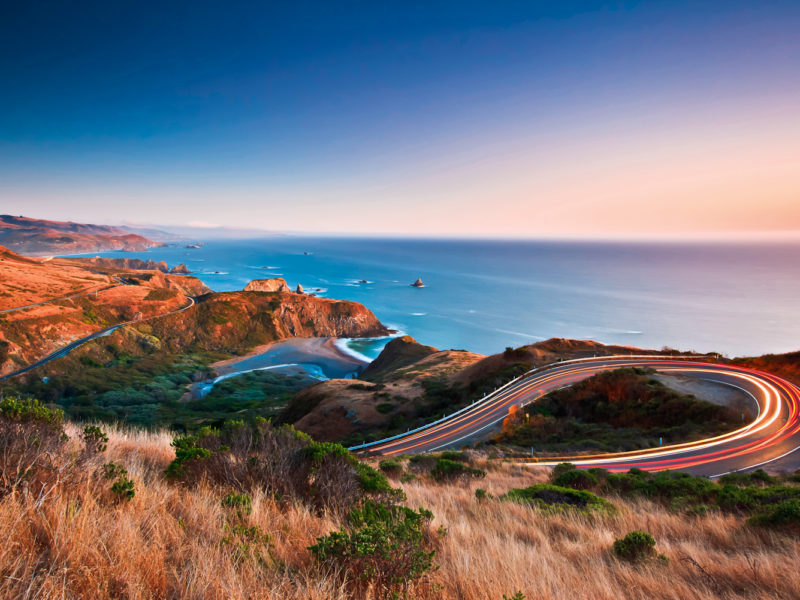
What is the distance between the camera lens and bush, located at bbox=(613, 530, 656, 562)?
4711 mm

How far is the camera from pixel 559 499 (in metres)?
9.44

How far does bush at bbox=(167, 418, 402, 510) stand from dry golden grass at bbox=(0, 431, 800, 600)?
0.43 m

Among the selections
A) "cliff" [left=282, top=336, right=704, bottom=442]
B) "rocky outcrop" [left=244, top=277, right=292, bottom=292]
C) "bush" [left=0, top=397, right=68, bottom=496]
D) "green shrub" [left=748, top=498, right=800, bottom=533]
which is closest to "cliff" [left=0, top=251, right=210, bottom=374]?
"rocky outcrop" [left=244, top=277, right=292, bottom=292]

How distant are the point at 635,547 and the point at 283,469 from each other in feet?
17.1

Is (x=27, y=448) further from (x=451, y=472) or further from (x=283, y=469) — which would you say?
(x=451, y=472)

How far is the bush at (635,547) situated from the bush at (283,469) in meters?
3.15

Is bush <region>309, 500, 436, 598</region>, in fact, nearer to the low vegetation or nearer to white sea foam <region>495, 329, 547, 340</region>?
the low vegetation

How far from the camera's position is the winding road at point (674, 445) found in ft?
65.0

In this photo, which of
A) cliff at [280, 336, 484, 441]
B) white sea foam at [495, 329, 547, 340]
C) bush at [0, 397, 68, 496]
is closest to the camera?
bush at [0, 397, 68, 496]

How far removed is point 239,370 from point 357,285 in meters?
104

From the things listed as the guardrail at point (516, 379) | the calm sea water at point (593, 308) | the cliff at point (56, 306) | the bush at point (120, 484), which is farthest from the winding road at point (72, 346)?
the bush at point (120, 484)

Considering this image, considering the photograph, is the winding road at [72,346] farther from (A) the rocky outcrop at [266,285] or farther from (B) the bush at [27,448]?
(B) the bush at [27,448]

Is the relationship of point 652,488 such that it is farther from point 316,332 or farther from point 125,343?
point 316,332

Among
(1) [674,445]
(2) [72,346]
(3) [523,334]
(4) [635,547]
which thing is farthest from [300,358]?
(4) [635,547]
